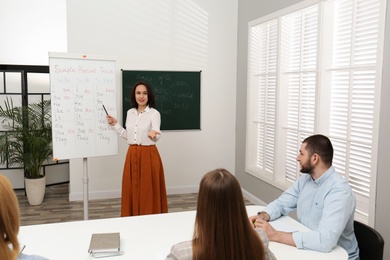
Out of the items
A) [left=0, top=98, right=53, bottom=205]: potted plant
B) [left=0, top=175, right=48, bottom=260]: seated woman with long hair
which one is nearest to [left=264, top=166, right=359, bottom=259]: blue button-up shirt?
[left=0, top=175, right=48, bottom=260]: seated woman with long hair

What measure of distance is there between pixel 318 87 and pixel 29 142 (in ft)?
11.8

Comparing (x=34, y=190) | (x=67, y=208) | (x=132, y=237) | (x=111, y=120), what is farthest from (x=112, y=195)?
(x=132, y=237)

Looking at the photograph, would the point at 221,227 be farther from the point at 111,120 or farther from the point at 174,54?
the point at 174,54

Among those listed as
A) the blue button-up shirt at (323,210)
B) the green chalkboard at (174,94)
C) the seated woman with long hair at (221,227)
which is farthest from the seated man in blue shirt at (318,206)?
the green chalkboard at (174,94)

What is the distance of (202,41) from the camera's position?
5.53 meters

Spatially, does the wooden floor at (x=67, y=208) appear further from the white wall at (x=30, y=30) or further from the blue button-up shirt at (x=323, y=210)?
the blue button-up shirt at (x=323, y=210)

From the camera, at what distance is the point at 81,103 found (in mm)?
A: 3871

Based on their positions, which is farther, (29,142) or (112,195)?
(112,195)

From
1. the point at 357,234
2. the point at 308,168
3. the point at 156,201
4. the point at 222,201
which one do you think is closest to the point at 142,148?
the point at 156,201

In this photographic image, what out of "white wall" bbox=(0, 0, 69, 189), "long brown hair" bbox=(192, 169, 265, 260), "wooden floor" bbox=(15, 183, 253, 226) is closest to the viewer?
"long brown hair" bbox=(192, 169, 265, 260)

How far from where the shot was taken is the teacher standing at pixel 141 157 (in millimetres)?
4008

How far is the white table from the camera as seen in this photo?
6.12 feet

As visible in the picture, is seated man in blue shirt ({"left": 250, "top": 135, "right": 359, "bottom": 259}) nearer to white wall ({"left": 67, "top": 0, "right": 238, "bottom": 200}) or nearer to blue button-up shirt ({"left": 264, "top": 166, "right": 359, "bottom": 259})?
blue button-up shirt ({"left": 264, "top": 166, "right": 359, "bottom": 259})

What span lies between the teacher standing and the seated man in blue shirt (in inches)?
75.0
